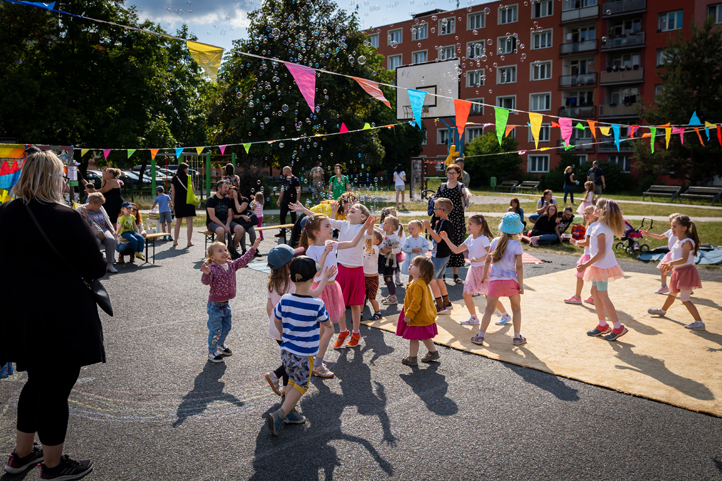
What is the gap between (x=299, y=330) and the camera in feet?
13.0

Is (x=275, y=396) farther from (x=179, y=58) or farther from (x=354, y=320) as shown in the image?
(x=179, y=58)

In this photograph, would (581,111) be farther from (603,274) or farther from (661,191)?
Result: (603,274)

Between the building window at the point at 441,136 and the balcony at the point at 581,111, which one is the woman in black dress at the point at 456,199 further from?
the building window at the point at 441,136

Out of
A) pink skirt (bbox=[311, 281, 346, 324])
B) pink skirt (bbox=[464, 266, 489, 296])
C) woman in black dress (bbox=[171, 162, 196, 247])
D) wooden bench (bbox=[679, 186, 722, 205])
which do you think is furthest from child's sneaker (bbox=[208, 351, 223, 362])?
wooden bench (bbox=[679, 186, 722, 205])

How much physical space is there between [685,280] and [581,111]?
40.2 m

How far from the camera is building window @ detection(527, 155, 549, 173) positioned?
43875 millimetres

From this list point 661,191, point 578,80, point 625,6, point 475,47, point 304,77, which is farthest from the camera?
point 475,47

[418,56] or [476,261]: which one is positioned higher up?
[418,56]

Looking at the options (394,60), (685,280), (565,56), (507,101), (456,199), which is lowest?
(685,280)

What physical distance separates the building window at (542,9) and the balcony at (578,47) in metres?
3.25

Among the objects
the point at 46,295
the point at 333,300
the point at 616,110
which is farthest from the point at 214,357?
the point at 616,110

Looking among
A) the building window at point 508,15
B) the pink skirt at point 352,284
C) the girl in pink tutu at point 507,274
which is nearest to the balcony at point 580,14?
the building window at point 508,15

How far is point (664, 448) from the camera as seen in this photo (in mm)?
3697

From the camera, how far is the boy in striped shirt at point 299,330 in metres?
3.94
